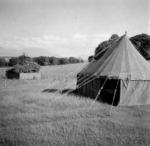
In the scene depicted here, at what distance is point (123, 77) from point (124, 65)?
121 cm

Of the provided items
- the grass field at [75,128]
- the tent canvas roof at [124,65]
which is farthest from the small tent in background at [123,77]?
the grass field at [75,128]

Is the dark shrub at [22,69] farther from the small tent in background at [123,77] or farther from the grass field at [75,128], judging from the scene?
the grass field at [75,128]

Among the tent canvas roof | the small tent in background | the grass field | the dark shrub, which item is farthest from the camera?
the dark shrub

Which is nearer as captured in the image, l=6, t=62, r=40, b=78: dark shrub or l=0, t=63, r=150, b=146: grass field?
l=0, t=63, r=150, b=146: grass field

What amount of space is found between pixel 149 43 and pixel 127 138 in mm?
30018

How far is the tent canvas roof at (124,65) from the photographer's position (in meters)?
9.41

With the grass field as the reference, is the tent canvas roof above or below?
above

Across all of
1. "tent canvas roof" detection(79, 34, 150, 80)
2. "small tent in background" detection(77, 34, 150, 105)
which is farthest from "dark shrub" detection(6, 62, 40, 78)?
"tent canvas roof" detection(79, 34, 150, 80)

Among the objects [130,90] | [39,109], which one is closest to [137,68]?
[130,90]

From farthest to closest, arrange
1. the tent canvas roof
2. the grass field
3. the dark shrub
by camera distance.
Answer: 1. the dark shrub
2. the tent canvas roof
3. the grass field

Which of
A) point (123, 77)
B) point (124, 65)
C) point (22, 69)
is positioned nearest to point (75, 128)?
point (123, 77)

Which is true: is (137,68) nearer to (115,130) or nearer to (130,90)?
(130,90)

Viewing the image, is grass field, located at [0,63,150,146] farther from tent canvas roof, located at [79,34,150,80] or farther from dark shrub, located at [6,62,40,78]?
dark shrub, located at [6,62,40,78]

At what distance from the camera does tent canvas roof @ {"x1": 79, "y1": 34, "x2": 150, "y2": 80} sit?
370 inches
